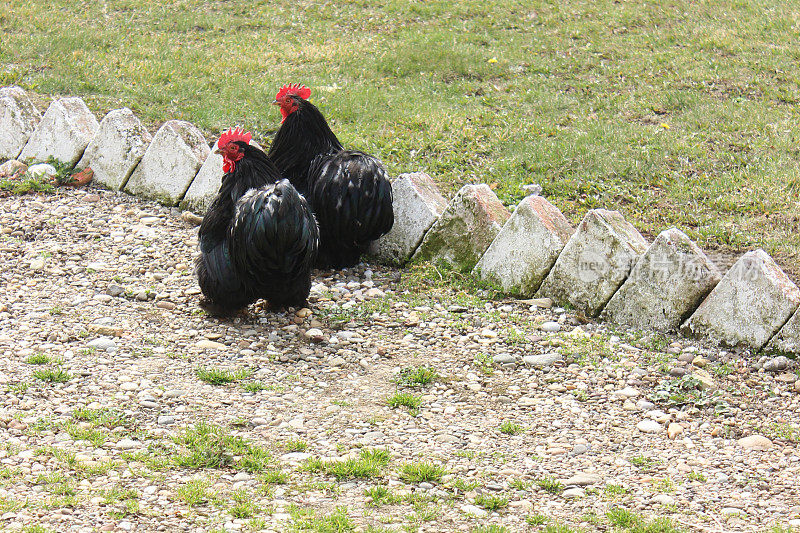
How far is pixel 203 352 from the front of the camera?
5668 millimetres

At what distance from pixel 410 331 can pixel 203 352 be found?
4.62 ft

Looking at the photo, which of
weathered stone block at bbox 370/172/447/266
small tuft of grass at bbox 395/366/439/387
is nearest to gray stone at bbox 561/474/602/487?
small tuft of grass at bbox 395/366/439/387

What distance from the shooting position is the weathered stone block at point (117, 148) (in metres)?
8.22

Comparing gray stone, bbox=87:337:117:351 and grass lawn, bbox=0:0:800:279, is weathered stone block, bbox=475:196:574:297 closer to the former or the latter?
grass lawn, bbox=0:0:800:279

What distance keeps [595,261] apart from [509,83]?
16.0 ft

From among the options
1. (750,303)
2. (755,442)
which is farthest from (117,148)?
(755,442)

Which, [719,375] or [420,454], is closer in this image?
[420,454]

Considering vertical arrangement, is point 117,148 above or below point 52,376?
above

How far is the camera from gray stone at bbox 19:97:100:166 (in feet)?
27.9

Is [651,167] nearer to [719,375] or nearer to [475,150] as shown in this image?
[475,150]

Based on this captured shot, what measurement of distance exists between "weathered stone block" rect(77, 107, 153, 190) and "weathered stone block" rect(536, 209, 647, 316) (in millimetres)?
4222

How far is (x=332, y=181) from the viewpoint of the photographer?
674 cm

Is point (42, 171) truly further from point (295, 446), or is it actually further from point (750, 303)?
point (750, 303)

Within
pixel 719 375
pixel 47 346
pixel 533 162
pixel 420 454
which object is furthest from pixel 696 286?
pixel 47 346
